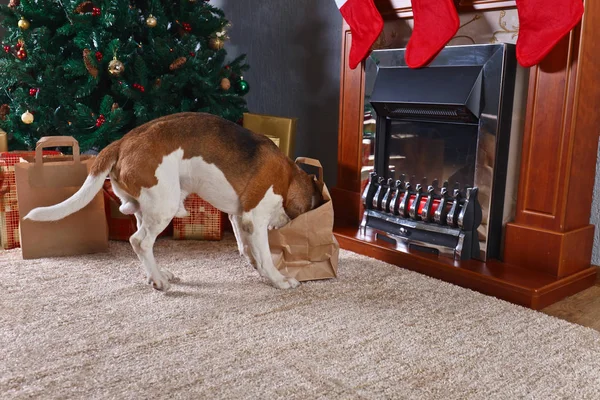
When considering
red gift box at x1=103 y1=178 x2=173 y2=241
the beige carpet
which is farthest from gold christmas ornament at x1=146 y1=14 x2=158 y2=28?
the beige carpet

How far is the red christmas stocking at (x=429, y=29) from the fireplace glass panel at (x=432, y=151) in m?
0.26

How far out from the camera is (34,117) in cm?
247

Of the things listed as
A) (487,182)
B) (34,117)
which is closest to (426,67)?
(487,182)

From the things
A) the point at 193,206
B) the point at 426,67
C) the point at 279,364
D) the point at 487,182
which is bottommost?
the point at 279,364

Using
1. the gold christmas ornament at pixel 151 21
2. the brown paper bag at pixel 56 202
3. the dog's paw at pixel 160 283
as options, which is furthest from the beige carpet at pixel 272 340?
the gold christmas ornament at pixel 151 21

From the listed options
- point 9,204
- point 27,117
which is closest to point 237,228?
point 9,204

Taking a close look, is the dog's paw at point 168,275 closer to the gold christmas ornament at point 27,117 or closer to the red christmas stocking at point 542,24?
the gold christmas ornament at point 27,117

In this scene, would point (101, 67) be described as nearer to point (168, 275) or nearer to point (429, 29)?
point (168, 275)

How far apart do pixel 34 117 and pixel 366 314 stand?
1725mm

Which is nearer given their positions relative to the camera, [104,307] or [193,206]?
[104,307]

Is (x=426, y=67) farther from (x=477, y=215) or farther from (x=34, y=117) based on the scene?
(x=34, y=117)

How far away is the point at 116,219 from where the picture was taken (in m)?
2.37

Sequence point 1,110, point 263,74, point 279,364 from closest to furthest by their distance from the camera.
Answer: point 279,364 → point 1,110 → point 263,74

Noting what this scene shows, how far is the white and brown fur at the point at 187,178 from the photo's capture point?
5.70 ft
